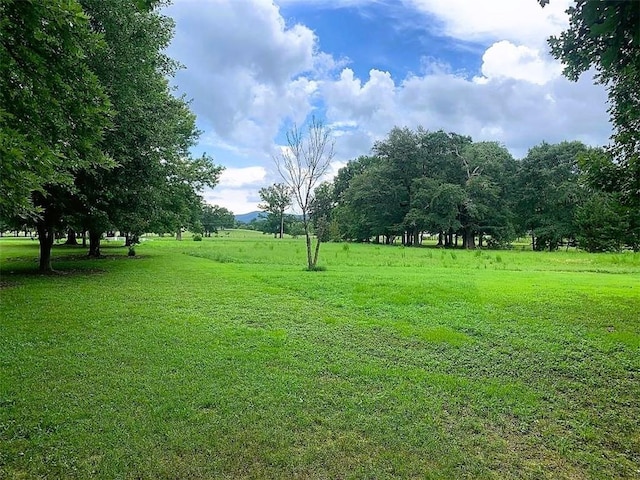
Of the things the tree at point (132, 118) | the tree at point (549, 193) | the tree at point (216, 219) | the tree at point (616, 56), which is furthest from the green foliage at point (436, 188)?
the tree at point (216, 219)

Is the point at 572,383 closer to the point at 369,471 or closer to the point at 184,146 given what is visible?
the point at 369,471

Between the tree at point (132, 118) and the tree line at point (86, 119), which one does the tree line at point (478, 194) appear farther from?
the tree line at point (86, 119)

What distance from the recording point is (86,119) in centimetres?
446

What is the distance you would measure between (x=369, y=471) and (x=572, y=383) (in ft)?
10.4

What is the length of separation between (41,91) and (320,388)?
14.1 ft

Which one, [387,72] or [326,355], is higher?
[387,72]

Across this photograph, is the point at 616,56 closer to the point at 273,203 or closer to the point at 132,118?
the point at 132,118

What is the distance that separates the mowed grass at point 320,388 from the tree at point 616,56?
2.88 metres

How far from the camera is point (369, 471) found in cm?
307

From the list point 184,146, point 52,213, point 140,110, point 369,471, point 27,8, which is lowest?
point 369,471

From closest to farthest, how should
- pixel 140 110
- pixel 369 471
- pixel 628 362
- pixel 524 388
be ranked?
1. pixel 369 471
2. pixel 524 388
3. pixel 628 362
4. pixel 140 110

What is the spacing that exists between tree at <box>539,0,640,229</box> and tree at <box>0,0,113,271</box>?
414 centimetres

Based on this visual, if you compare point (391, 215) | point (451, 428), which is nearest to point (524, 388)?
point (451, 428)

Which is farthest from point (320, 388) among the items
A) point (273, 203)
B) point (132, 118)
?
point (273, 203)
